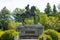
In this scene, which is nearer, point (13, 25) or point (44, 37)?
point (44, 37)

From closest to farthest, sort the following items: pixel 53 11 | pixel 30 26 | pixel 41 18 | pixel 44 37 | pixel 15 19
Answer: pixel 44 37, pixel 30 26, pixel 41 18, pixel 15 19, pixel 53 11

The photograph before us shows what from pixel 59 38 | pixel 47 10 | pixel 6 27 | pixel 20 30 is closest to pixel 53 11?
pixel 47 10

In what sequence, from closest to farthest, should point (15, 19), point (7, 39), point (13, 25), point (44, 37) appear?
point (44, 37), point (7, 39), point (13, 25), point (15, 19)

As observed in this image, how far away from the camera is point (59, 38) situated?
64.5ft

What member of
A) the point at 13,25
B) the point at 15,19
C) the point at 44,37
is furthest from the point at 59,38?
the point at 15,19

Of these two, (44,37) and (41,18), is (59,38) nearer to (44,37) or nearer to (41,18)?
(44,37)

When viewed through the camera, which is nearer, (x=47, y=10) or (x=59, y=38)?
(x=59, y=38)

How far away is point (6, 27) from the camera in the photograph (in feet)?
98.3

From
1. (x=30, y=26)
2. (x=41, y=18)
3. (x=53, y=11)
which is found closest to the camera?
(x=30, y=26)

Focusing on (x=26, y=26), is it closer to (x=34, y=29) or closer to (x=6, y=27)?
(x=34, y=29)

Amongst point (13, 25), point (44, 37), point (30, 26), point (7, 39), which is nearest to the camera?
point (44, 37)

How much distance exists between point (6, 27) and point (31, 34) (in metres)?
7.79

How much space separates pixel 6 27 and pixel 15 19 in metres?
4.85

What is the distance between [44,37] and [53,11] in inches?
968
